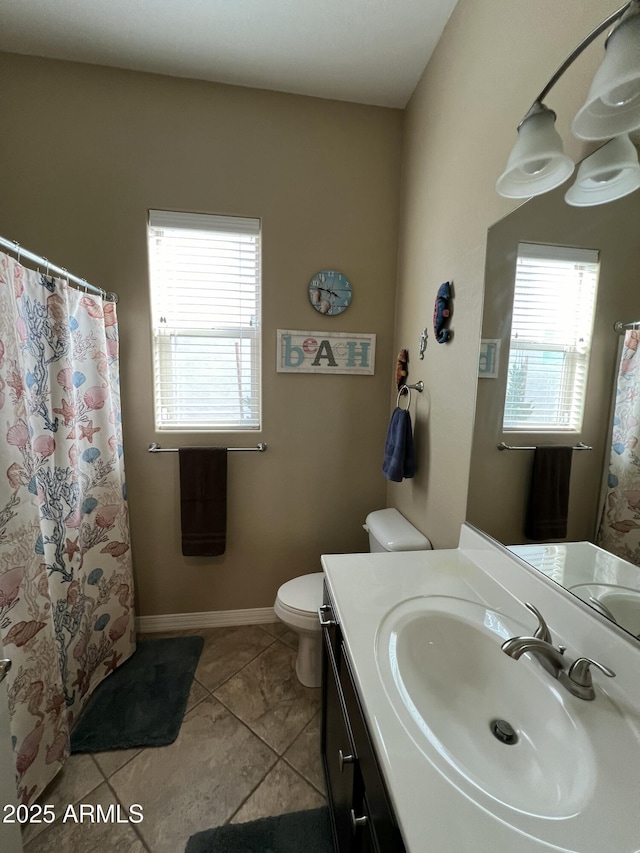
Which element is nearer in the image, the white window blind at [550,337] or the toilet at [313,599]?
the white window blind at [550,337]

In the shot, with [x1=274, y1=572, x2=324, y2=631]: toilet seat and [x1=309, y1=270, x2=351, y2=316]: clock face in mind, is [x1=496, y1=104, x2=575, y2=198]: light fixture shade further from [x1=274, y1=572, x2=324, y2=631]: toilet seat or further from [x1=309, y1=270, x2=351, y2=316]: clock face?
[x1=274, y1=572, x2=324, y2=631]: toilet seat

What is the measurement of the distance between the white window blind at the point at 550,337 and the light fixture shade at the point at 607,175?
108mm

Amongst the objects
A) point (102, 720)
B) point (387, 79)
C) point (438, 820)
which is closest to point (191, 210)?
point (387, 79)

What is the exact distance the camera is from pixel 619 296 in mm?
743

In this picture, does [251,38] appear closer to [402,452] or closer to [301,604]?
[402,452]

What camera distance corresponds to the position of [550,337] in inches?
36.6

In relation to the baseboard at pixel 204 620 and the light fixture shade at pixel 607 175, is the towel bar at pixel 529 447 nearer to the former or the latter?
the light fixture shade at pixel 607 175

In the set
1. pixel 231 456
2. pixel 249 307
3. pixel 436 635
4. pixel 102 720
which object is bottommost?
pixel 102 720

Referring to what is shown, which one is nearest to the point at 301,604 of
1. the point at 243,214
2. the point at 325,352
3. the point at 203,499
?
the point at 203,499

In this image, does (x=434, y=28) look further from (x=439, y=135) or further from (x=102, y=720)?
(x=102, y=720)

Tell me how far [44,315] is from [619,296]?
1.70m

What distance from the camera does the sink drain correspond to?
723 millimetres

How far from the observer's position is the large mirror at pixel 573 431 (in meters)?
0.73

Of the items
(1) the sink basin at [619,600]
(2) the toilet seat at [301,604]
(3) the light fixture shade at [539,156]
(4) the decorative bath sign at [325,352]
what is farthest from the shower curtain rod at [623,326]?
(2) the toilet seat at [301,604]
